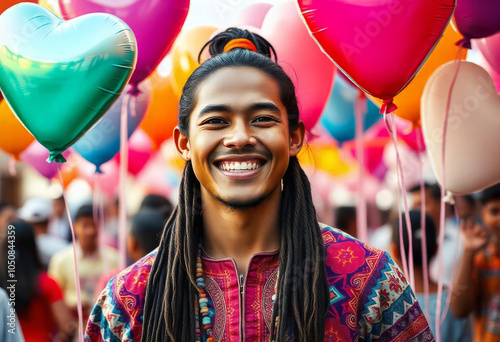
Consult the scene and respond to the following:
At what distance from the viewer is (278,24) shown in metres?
2.70

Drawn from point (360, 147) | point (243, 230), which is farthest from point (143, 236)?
point (243, 230)

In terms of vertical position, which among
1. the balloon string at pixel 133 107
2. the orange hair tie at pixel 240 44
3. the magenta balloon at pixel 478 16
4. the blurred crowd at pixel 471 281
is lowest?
A: the blurred crowd at pixel 471 281

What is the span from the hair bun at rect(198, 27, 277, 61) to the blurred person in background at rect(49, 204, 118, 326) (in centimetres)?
217

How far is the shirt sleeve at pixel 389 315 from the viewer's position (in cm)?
169

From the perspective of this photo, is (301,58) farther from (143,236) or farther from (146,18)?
(143,236)

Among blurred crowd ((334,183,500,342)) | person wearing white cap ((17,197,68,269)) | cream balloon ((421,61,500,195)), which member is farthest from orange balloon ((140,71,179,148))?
cream balloon ((421,61,500,195))

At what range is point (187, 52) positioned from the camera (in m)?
3.04

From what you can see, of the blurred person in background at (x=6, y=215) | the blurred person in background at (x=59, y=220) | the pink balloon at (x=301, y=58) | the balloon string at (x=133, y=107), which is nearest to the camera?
the pink balloon at (x=301, y=58)

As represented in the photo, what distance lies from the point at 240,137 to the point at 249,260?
0.34m

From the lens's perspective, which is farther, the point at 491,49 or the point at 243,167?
the point at 491,49

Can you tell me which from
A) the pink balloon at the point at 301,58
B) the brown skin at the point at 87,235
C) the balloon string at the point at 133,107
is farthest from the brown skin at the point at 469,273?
the brown skin at the point at 87,235

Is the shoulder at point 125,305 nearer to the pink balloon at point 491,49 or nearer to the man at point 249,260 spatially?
the man at point 249,260

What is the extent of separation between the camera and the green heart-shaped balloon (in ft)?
6.63

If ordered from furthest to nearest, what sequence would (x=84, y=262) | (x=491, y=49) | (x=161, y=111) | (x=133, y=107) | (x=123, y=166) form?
1. (x=84, y=262)
2. (x=161, y=111)
3. (x=133, y=107)
4. (x=491, y=49)
5. (x=123, y=166)
